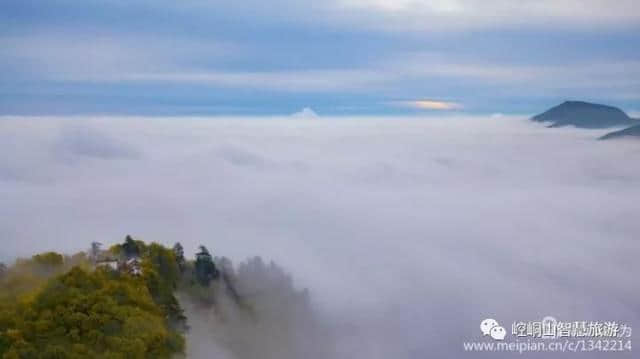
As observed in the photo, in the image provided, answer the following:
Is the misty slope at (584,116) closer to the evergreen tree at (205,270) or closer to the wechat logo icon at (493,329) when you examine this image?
the wechat logo icon at (493,329)

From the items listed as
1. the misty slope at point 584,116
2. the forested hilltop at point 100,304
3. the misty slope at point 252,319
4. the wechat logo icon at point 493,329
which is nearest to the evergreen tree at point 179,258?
the forested hilltop at point 100,304

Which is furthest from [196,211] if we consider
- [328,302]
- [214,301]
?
[214,301]

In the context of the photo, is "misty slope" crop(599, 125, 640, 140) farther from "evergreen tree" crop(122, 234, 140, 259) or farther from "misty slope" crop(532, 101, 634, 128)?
"evergreen tree" crop(122, 234, 140, 259)

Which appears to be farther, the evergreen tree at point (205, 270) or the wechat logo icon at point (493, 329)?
the wechat logo icon at point (493, 329)

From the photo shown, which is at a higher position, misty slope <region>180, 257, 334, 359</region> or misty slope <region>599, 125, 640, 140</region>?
misty slope <region>599, 125, 640, 140</region>

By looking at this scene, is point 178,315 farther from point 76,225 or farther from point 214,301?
point 76,225

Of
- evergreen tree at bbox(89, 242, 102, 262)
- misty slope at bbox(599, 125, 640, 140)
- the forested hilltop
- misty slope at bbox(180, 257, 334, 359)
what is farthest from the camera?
misty slope at bbox(599, 125, 640, 140)

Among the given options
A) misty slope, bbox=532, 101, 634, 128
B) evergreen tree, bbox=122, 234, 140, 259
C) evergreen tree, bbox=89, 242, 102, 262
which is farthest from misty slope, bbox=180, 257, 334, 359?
misty slope, bbox=532, 101, 634, 128

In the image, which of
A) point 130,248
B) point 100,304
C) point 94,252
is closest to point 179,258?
point 130,248
